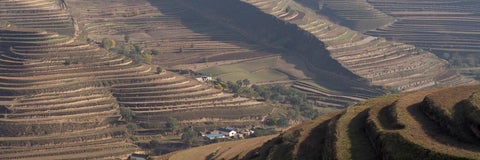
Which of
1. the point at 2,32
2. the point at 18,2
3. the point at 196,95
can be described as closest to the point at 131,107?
the point at 196,95

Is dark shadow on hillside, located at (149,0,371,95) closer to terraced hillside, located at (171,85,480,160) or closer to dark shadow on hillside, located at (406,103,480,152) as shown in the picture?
terraced hillside, located at (171,85,480,160)

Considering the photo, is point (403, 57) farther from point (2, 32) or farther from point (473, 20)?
point (2, 32)

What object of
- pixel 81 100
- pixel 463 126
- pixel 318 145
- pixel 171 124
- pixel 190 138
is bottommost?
pixel 190 138

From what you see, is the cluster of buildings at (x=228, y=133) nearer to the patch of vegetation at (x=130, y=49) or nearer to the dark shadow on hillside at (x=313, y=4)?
the patch of vegetation at (x=130, y=49)

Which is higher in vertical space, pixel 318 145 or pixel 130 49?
pixel 318 145

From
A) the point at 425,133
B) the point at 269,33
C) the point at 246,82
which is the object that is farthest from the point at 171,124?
the point at 269,33

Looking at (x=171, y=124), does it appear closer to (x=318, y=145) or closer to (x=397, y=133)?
(x=318, y=145)
